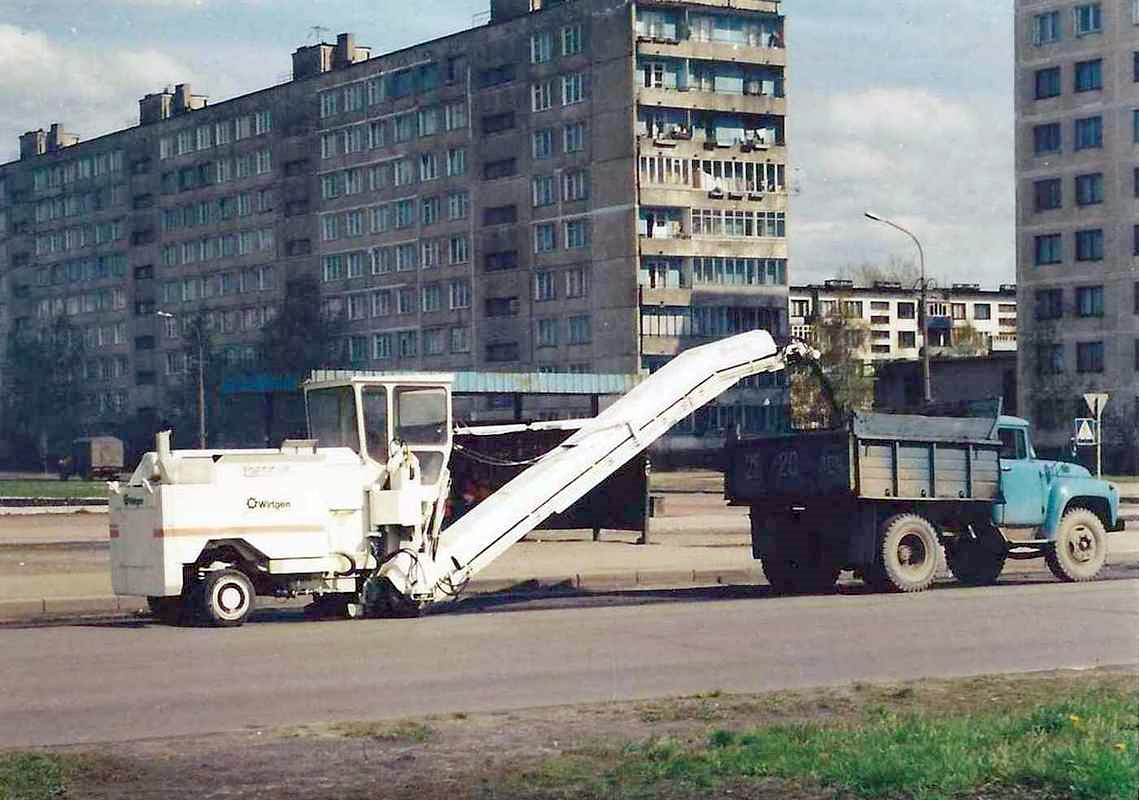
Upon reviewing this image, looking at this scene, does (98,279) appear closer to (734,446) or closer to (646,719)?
(734,446)

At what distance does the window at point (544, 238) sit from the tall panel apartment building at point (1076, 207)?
986 inches

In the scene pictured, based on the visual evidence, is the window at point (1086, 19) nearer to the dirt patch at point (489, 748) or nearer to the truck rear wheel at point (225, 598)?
the truck rear wheel at point (225, 598)

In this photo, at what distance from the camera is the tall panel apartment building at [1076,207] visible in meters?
84.8

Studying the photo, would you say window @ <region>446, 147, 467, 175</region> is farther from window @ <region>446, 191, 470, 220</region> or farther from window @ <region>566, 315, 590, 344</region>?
window @ <region>566, 315, 590, 344</region>

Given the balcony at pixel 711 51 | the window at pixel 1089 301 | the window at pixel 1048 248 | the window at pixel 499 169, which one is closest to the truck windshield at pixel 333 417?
the window at pixel 1089 301

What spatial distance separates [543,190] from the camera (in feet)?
326

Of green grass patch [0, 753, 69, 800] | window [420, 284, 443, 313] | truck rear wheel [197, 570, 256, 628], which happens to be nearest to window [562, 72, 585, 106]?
window [420, 284, 443, 313]

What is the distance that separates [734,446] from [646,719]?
12420 mm

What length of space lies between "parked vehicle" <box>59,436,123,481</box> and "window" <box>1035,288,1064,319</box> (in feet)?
157

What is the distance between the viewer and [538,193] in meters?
99.6

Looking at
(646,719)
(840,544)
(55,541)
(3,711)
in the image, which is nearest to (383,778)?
(646,719)

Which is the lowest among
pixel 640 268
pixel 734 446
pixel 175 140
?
pixel 734 446

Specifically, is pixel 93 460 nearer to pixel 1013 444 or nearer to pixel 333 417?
pixel 1013 444

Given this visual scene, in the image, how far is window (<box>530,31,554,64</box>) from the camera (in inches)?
3878
